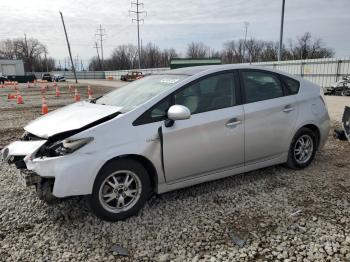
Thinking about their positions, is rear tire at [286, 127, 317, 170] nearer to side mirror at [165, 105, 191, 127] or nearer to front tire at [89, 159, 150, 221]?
side mirror at [165, 105, 191, 127]

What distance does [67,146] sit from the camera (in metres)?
3.23

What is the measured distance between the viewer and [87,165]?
321cm

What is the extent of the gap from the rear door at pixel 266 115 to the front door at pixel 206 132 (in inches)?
6.0

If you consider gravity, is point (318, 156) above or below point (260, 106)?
below

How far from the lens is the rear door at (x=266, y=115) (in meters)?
4.27

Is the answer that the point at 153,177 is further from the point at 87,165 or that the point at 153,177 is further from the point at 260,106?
the point at 260,106

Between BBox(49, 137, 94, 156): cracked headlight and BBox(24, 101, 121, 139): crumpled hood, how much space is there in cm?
16

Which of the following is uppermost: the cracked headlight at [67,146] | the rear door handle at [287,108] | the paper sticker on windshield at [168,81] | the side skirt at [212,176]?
the paper sticker on windshield at [168,81]

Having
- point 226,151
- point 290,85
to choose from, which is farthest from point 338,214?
point 290,85

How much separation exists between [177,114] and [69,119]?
4.12 ft

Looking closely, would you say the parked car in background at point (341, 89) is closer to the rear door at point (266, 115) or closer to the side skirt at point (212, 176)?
the rear door at point (266, 115)

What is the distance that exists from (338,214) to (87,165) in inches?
110

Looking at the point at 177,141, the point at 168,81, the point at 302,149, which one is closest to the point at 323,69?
the point at 302,149

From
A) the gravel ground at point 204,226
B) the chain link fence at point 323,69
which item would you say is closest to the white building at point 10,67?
the chain link fence at point 323,69
